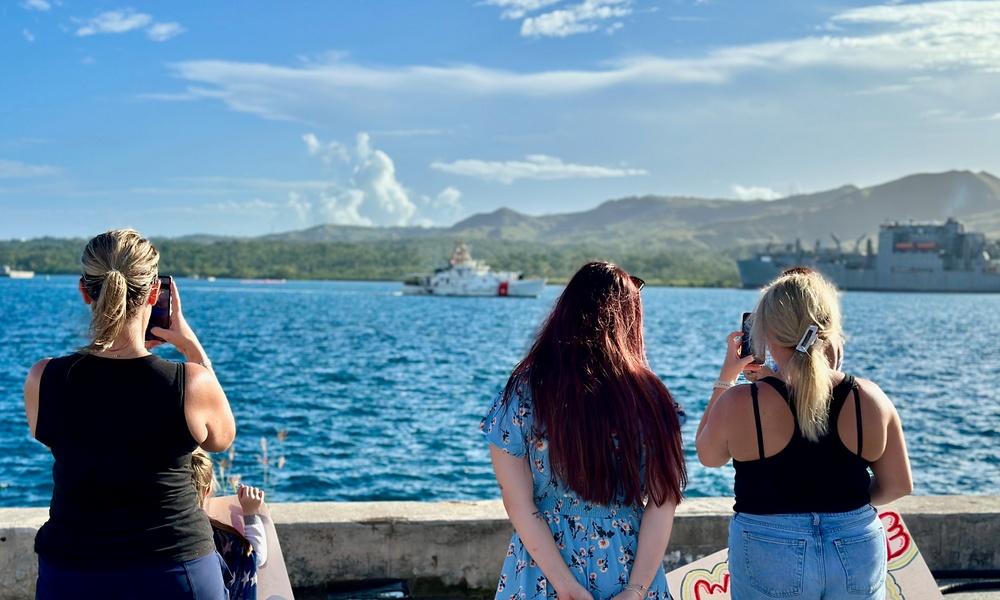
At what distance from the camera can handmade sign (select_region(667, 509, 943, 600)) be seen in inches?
152

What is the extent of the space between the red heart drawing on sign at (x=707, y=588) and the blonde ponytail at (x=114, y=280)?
2573 millimetres

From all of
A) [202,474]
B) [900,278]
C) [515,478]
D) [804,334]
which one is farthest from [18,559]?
[900,278]

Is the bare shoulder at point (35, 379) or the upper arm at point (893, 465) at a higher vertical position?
the bare shoulder at point (35, 379)

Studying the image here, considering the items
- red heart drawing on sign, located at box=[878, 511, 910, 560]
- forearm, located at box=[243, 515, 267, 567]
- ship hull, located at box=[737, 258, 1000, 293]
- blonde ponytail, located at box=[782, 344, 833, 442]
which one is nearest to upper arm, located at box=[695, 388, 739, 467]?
blonde ponytail, located at box=[782, 344, 833, 442]

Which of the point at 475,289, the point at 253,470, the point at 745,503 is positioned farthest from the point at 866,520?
the point at 475,289

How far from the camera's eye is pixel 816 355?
263 cm

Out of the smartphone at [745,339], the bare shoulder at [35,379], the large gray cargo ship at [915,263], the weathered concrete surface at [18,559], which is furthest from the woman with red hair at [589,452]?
the large gray cargo ship at [915,263]

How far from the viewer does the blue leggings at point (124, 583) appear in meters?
2.43

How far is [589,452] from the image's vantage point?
2434 mm

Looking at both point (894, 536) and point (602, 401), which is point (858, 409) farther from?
point (894, 536)

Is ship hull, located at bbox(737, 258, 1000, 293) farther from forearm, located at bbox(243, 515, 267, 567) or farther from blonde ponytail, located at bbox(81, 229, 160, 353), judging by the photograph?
blonde ponytail, located at bbox(81, 229, 160, 353)

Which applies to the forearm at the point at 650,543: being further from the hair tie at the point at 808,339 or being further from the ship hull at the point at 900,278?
the ship hull at the point at 900,278

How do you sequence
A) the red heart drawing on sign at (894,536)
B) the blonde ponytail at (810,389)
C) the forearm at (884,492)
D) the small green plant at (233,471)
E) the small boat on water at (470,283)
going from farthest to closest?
the small boat on water at (470,283)
the small green plant at (233,471)
the red heart drawing on sign at (894,536)
the forearm at (884,492)
the blonde ponytail at (810,389)

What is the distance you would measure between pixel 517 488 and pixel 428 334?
52.7 meters
